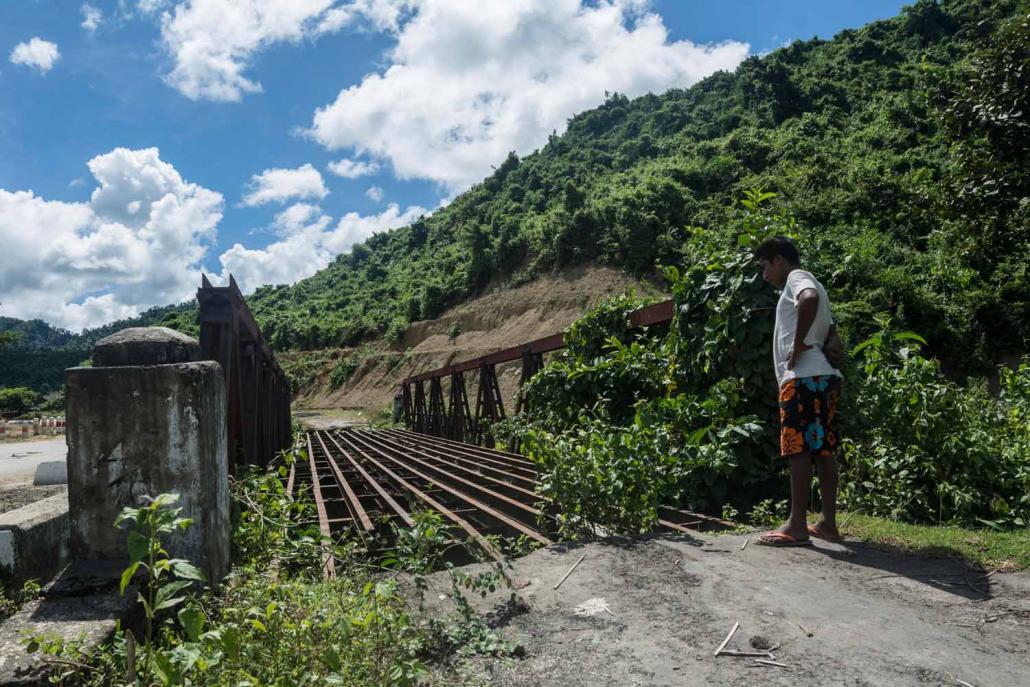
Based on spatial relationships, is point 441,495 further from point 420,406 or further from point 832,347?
point 420,406

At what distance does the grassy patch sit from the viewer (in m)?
3.23

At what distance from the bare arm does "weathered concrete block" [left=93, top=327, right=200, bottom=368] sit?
3063 millimetres

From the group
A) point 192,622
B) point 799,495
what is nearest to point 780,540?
point 799,495

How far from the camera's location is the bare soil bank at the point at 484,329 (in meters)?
32.8

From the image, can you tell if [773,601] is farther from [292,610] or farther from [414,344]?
[414,344]

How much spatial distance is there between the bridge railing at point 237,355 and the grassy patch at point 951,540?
3837mm

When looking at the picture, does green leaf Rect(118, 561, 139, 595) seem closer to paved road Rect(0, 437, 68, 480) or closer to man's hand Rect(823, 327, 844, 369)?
man's hand Rect(823, 327, 844, 369)

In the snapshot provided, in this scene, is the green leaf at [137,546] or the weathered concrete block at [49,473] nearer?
the green leaf at [137,546]

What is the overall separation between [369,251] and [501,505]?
84877 millimetres

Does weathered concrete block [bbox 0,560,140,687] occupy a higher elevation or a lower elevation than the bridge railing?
lower

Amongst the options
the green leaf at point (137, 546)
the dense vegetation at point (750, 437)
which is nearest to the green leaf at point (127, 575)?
the green leaf at point (137, 546)

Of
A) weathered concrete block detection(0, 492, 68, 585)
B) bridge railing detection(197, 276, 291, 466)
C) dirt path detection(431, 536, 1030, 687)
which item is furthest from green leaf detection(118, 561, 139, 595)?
weathered concrete block detection(0, 492, 68, 585)

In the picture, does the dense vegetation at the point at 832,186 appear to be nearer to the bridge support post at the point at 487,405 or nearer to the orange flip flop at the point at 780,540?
the orange flip flop at the point at 780,540

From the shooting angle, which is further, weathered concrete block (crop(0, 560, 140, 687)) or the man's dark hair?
the man's dark hair
